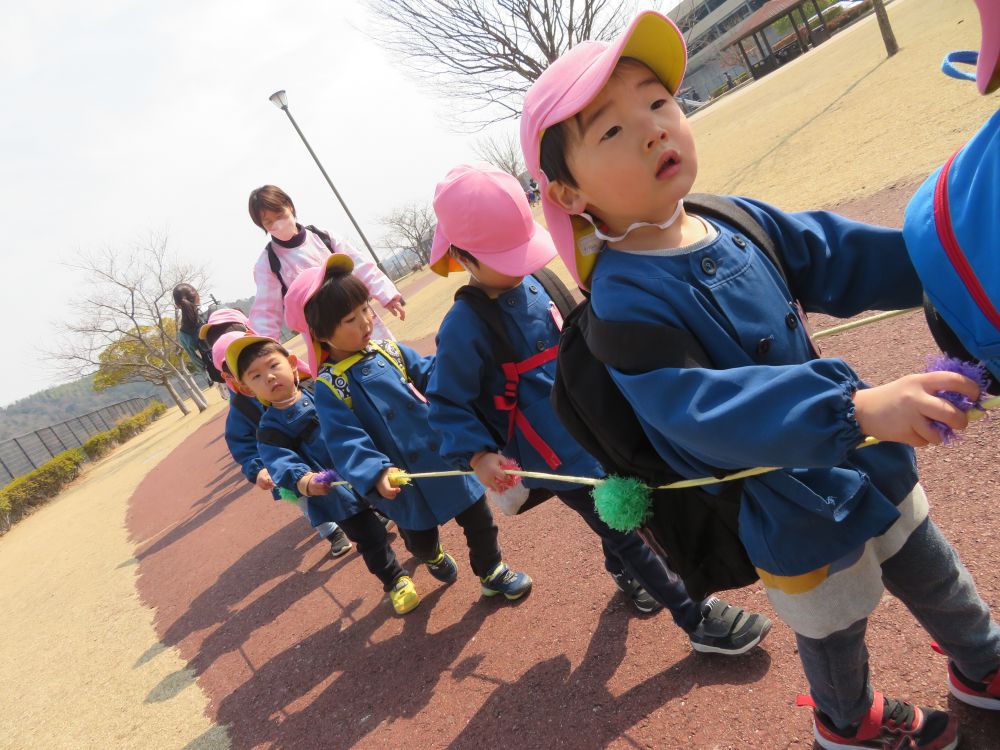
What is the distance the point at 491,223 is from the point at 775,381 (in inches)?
58.9

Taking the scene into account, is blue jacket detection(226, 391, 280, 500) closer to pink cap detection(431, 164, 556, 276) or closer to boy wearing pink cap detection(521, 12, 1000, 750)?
pink cap detection(431, 164, 556, 276)

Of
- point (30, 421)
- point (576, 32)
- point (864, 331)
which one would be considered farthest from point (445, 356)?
point (30, 421)

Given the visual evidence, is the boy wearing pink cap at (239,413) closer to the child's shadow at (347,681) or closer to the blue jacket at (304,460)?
the blue jacket at (304,460)

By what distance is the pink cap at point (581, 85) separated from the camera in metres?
1.38

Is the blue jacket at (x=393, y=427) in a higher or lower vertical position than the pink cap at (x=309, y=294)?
lower

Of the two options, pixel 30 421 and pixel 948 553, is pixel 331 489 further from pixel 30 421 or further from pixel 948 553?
pixel 30 421

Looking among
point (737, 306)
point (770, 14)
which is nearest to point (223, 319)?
point (737, 306)

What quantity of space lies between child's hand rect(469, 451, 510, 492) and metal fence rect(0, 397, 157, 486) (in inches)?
1281

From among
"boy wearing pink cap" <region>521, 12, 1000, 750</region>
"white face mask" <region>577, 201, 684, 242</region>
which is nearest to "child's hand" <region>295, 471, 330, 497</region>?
"boy wearing pink cap" <region>521, 12, 1000, 750</region>

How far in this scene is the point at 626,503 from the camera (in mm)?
1667

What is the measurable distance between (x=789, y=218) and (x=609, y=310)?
21.4 inches

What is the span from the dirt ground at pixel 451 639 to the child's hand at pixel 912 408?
125cm

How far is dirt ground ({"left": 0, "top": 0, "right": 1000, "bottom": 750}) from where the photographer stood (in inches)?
93.2

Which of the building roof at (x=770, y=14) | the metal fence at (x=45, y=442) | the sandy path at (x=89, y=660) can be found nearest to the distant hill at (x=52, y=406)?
the metal fence at (x=45, y=442)
